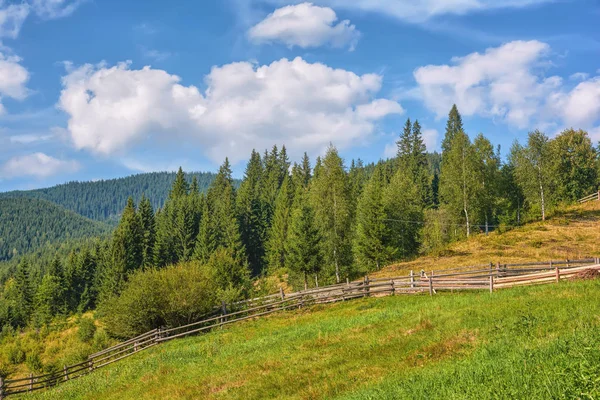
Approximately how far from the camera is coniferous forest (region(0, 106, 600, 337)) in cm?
3412

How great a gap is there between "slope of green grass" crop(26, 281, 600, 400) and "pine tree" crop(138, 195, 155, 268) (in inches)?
2344


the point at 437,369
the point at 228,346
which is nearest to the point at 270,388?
the point at 437,369

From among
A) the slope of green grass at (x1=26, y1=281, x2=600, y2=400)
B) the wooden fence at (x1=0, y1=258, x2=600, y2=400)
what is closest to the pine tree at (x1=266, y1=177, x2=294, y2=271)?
the wooden fence at (x1=0, y1=258, x2=600, y2=400)

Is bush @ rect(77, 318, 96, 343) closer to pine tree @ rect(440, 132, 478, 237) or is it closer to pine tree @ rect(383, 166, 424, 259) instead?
pine tree @ rect(383, 166, 424, 259)

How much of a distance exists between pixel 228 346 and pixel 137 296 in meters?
12.8

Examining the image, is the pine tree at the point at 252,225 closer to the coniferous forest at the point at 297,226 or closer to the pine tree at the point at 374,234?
the coniferous forest at the point at 297,226

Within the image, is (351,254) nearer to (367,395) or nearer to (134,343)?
(134,343)

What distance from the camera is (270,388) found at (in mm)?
12992

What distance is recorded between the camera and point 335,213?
4834cm

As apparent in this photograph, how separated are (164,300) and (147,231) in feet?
178

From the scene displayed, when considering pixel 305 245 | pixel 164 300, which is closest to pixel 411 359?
pixel 164 300

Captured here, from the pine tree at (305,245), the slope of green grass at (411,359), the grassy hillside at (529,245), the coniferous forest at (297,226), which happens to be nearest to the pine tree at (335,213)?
the coniferous forest at (297,226)

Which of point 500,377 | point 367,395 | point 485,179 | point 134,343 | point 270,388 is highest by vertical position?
point 485,179

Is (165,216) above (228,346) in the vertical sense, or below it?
above
